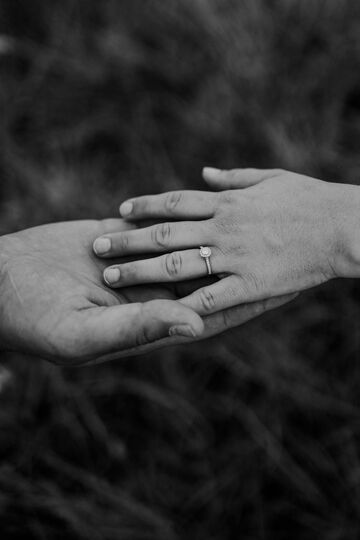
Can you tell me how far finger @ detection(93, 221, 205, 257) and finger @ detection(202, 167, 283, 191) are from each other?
0.96ft

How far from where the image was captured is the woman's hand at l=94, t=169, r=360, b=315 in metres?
1.67

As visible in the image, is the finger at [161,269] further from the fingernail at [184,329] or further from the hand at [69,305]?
the fingernail at [184,329]

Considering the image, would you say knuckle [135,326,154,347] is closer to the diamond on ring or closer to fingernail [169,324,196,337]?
fingernail [169,324,196,337]

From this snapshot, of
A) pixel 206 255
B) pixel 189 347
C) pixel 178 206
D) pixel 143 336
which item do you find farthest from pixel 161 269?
pixel 189 347

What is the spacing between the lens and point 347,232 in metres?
1.67

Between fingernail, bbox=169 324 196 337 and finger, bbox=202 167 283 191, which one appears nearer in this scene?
fingernail, bbox=169 324 196 337

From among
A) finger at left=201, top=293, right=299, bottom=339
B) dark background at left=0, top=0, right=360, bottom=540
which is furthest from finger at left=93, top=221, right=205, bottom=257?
dark background at left=0, top=0, right=360, bottom=540

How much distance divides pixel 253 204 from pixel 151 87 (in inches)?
53.9

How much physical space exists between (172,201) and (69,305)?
604 mm

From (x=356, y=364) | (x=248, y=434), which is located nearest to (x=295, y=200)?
(x=356, y=364)

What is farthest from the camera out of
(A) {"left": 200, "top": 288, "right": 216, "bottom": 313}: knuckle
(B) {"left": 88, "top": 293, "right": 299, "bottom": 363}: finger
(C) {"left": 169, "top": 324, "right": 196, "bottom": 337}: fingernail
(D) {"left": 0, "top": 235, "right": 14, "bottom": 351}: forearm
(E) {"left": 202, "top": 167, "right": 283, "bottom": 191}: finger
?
(E) {"left": 202, "top": 167, "right": 283, "bottom": 191}: finger

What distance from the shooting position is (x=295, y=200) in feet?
5.75

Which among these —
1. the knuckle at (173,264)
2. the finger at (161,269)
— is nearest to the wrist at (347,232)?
the finger at (161,269)

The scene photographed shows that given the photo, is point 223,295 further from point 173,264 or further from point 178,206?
point 178,206
